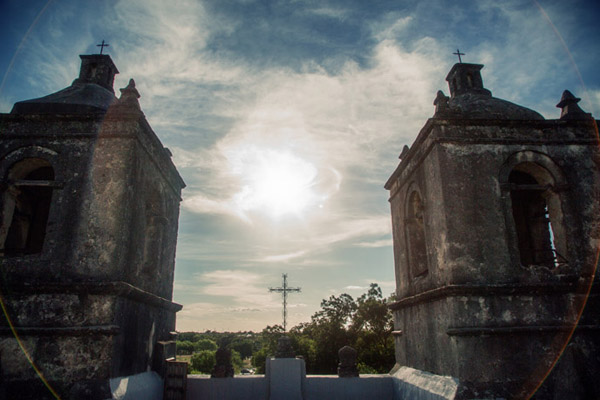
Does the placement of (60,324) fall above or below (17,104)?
below

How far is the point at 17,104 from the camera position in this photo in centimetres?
843

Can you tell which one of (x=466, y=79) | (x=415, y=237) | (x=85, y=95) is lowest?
(x=415, y=237)

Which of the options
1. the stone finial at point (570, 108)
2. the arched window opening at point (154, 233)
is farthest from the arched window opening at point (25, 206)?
the stone finial at point (570, 108)

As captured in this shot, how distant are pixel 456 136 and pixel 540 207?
3121 millimetres

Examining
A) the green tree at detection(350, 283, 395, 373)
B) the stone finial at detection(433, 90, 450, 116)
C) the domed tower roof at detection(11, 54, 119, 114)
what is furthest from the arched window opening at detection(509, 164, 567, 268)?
the green tree at detection(350, 283, 395, 373)

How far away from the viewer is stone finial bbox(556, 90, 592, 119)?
7.77m

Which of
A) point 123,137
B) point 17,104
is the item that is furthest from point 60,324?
point 17,104

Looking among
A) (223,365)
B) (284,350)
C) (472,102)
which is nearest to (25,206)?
(223,365)

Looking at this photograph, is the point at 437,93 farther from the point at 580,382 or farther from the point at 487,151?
the point at 580,382

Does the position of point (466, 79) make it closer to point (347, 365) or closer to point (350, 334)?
point (347, 365)

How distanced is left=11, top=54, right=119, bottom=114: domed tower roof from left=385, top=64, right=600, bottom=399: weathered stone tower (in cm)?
720

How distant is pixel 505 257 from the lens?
22.0 feet

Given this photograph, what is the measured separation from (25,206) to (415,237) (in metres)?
8.63

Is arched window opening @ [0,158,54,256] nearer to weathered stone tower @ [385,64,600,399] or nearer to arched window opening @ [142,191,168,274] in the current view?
arched window opening @ [142,191,168,274]
